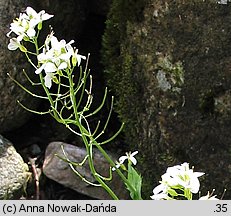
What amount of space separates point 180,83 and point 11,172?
30.0 inches

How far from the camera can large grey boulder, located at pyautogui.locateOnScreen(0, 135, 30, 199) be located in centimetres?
244

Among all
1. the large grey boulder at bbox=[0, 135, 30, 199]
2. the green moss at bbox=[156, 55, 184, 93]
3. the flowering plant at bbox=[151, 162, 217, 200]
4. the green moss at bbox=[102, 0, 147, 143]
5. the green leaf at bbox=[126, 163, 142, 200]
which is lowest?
the flowering plant at bbox=[151, 162, 217, 200]

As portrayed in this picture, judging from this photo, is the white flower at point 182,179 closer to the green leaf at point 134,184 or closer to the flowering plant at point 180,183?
the flowering plant at point 180,183

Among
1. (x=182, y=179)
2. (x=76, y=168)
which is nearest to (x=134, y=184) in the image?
(x=182, y=179)

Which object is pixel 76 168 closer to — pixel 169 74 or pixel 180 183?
pixel 169 74

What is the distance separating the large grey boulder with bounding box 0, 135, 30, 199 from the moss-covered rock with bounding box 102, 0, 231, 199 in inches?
19.3

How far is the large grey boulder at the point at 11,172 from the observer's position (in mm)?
2443

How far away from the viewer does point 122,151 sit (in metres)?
2.62

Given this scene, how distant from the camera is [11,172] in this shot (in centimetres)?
248

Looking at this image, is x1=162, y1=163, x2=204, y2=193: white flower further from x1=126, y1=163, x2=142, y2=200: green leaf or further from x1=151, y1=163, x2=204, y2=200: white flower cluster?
x1=126, y1=163, x2=142, y2=200: green leaf

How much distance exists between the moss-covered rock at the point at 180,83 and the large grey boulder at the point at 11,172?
0.49 metres

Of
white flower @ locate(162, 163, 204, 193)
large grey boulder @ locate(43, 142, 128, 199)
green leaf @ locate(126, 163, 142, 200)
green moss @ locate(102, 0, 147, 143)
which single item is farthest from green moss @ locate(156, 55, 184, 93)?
white flower @ locate(162, 163, 204, 193)
